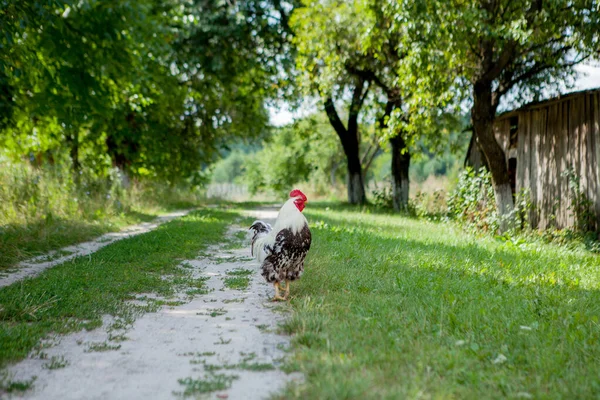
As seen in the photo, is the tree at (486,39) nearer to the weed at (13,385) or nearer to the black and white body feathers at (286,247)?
the black and white body feathers at (286,247)

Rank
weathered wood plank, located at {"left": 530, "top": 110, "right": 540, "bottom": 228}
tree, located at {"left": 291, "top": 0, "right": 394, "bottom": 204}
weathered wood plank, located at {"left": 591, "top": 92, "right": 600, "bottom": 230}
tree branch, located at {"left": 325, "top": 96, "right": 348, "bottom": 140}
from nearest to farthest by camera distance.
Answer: weathered wood plank, located at {"left": 591, "top": 92, "right": 600, "bottom": 230}
weathered wood plank, located at {"left": 530, "top": 110, "right": 540, "bottom": 228}
tree, located at {"left": 291, "top": 0, "right": 394, "bottom": 204}
tree branch, located at {"left": 325, "top": 96, "right": 348, "bottom": 140}

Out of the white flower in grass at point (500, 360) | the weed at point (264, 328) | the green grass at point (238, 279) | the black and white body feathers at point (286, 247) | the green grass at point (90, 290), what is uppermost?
the black and white body feathers at point (286, 247)

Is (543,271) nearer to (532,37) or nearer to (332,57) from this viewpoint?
(532,37)

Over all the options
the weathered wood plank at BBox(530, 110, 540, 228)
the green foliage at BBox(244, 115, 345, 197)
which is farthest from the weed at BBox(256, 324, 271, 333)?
the green foliage at BBox(244, 115, 345, 197)

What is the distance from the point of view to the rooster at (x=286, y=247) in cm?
561

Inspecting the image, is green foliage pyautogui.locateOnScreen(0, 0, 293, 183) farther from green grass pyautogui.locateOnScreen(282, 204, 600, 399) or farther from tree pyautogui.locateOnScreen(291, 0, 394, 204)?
green grass pyautogui.locateOnScreen(282, 204, 600, 399)

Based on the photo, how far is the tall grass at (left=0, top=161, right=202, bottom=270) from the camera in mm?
9047

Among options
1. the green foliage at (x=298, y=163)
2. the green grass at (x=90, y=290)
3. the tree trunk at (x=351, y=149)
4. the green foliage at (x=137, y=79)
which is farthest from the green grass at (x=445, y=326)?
the green foliage at (x=298, y=163)

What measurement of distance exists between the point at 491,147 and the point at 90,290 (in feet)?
30.8

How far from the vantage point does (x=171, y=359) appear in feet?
12.8

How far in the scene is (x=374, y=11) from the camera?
1352 cm

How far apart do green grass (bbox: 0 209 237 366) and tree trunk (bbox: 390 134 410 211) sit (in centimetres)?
1124

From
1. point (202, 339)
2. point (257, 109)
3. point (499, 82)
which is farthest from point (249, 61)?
point (202, 339)

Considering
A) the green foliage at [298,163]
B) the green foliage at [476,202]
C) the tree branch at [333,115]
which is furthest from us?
the green foliage at [298,163]
